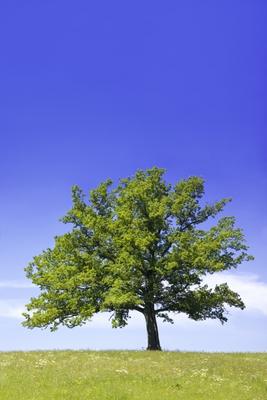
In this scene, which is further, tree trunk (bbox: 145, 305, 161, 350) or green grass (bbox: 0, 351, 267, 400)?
tree trunk (bbox: 145, 305, 161, 350)

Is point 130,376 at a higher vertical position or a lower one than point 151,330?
lower

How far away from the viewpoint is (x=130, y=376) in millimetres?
35844

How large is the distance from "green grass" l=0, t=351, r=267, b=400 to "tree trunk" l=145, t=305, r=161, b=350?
4772mm

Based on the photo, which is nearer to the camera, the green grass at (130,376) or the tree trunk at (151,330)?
the green grass at (130,376)

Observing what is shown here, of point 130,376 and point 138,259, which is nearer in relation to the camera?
point 130,376

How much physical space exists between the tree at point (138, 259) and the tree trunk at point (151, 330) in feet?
0.28

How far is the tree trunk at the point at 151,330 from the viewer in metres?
49.6

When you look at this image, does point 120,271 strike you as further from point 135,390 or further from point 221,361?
point 135,390

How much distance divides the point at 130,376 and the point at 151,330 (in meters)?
14.1

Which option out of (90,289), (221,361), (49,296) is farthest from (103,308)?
(221,361)

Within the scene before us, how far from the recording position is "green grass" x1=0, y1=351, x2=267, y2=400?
31828 millimetres

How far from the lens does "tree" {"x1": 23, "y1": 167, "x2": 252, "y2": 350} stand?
4844 cm

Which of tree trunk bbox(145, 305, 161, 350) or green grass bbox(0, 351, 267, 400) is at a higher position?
tree trunk bbox(145, 305, 161, 350)

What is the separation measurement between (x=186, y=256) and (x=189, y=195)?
7216 mm
